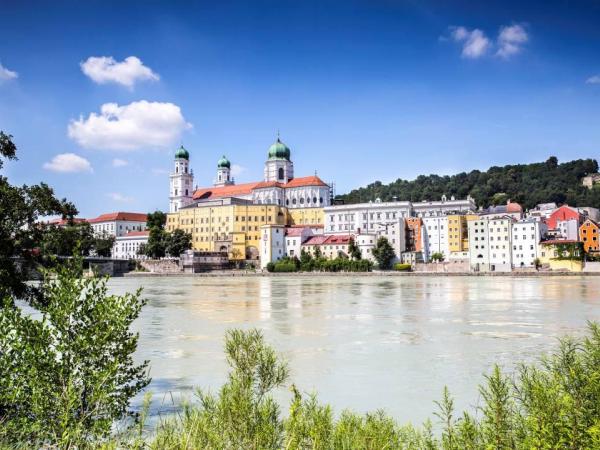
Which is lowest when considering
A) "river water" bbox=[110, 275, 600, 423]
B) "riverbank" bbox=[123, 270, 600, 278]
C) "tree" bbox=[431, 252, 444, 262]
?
"riverbank" bbox=[123, 270, 600, 278]

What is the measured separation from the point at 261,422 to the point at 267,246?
103m

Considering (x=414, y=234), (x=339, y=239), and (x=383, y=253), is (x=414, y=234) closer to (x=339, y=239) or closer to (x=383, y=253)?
(x=383, y=253)

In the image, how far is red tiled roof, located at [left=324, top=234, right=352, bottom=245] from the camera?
100125 mm

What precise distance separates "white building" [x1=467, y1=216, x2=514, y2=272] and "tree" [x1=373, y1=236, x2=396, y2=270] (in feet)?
42.7

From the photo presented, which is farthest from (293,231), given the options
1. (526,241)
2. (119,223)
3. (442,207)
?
(119,223)

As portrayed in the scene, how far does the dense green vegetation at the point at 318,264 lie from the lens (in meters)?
93.0

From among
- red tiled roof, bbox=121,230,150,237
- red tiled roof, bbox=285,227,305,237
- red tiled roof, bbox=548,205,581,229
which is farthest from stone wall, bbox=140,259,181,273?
red tiled roof, bbox=548,205,581,229

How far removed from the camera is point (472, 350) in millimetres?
17234

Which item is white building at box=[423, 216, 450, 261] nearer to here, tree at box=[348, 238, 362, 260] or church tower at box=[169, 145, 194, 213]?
tree at box=[348, 238, 362, 260]

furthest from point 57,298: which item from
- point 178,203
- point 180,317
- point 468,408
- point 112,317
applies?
point 178,203

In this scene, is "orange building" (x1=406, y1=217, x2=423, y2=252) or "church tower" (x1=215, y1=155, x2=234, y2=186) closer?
"orange building" (x1=406, y1=217, x2=423, y2=252)

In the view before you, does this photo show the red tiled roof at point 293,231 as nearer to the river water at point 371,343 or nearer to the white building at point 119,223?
the white building at point 119,223

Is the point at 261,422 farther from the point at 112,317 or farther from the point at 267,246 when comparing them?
the point at 267,246

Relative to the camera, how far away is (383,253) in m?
91.7
